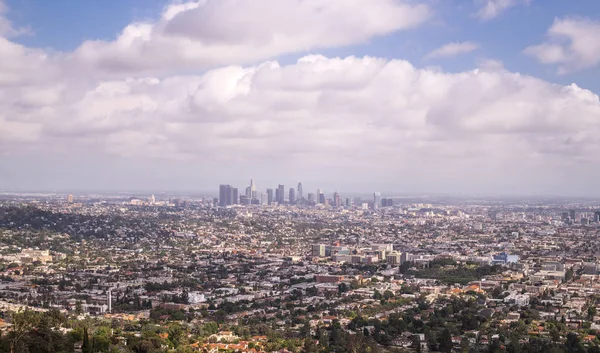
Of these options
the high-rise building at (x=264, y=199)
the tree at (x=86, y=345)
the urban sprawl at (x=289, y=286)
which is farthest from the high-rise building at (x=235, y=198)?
the tree at (x=86, y=345)

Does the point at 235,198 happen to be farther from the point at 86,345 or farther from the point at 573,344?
the point at 86,345

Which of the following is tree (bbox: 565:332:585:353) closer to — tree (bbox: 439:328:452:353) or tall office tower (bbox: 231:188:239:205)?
tree (bbox: 439:328:452:353)

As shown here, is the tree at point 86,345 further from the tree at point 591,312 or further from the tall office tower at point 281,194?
the tall office tower at point 281,194

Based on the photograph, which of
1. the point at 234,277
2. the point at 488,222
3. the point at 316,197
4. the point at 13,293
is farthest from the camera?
the point at 316,197

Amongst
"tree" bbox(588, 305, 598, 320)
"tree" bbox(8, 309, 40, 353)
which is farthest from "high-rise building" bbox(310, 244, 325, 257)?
"tree" bbox(8, 309, 40, 353)

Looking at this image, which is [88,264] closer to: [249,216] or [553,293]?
[553,293]

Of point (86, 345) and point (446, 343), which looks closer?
point (86, 345)

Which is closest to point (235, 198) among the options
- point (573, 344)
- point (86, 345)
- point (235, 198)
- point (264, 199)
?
point (235, 198)

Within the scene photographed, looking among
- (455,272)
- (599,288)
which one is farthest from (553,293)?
(455,272)
